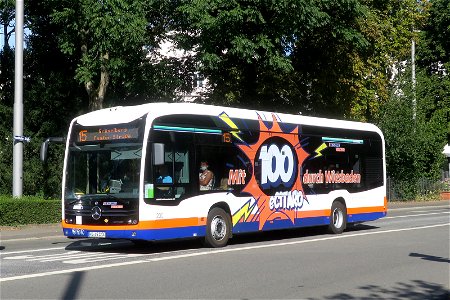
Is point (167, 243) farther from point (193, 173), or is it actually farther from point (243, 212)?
point (193, 173)

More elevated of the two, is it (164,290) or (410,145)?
(410,145)

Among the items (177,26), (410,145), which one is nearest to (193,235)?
(177,26)

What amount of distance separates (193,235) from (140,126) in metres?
2.67

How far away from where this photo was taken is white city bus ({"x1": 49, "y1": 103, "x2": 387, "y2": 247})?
546 inches

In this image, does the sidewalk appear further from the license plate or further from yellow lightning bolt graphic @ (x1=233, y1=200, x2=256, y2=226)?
yellow lightning bolt graphic @ (x1=233, y1=200, x2=256, y2=226)

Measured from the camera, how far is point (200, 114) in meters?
15.2

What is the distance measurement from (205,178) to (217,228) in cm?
123

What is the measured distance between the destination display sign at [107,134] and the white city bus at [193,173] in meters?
0.02

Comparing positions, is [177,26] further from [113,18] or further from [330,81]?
[330,81]

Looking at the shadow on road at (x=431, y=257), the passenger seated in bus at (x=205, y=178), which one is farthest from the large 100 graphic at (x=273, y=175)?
the shadow on road at (x=431, y=257)

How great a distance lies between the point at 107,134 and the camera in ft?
47.3

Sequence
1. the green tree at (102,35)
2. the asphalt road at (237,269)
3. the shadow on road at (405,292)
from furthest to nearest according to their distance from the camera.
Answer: the green tree at (102,35)
the asphalt road at (237,269)
the shadow on road at (405,292)

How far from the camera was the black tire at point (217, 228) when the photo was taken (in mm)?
15203

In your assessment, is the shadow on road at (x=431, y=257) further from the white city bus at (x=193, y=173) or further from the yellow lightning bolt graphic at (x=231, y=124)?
the yellow lightning bolt graphic at (x=231, y=124)
